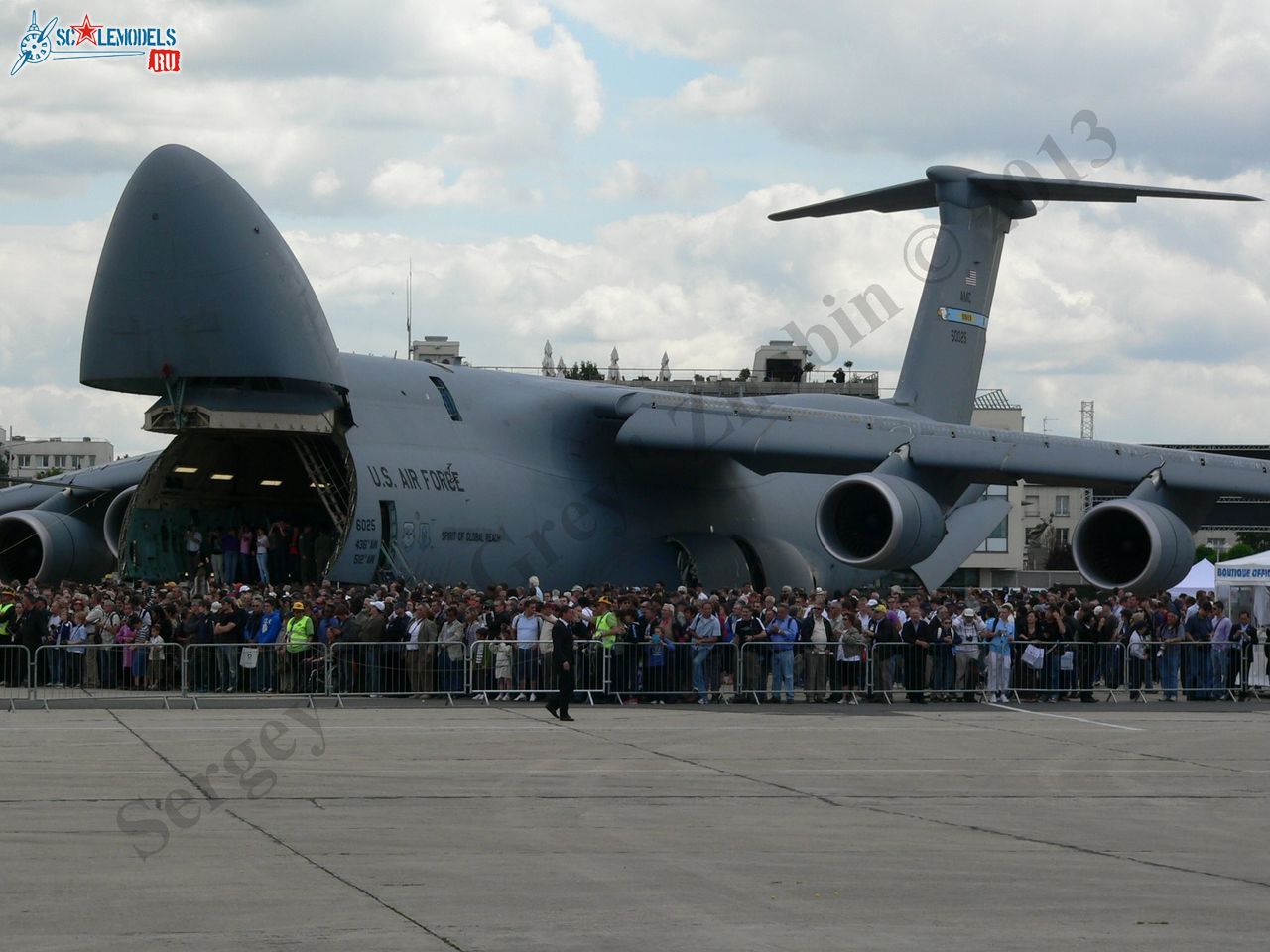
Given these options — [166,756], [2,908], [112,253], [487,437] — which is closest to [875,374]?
[487,437]

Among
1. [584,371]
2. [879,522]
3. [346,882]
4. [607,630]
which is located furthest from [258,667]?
[584,371]

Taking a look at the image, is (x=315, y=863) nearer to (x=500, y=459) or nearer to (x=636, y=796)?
(x=636, y=796)

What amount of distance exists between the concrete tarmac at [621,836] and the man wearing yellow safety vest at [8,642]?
4081 mm

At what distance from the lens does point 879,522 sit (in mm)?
22062

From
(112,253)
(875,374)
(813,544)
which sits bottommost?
(813,544)

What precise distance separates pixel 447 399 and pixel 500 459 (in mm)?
1050

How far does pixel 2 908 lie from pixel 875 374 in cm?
7148

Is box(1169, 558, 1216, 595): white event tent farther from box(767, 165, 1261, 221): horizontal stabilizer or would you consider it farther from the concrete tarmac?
the concrete tarmac

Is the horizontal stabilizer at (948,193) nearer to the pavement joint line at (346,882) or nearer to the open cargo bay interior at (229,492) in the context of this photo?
the open cargo bay interior at (229,492)

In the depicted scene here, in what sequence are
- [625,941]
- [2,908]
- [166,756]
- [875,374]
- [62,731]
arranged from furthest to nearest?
[875,374], [62,731], [166,756], [2,908], [625,941]

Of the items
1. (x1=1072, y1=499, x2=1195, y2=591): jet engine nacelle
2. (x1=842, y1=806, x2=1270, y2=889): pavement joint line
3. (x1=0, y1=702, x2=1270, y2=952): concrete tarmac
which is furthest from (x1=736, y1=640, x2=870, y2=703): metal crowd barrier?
(x1=842, y1=806, x2=1270, y2=889): pavement joint line

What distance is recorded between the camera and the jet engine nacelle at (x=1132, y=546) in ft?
71.1

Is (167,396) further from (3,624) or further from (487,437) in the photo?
(487,437)

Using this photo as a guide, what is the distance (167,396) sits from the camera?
19.6 m
